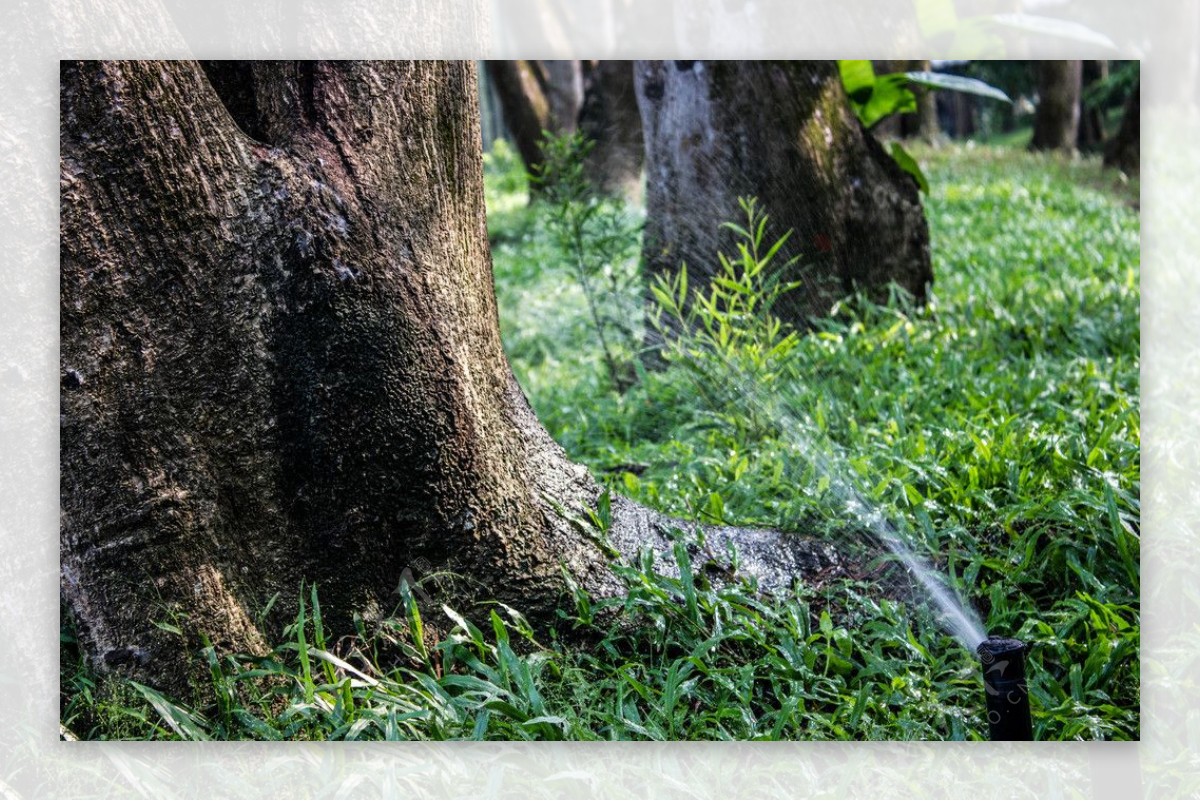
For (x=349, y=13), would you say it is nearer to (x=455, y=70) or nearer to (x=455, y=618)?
(x=455, y=70)

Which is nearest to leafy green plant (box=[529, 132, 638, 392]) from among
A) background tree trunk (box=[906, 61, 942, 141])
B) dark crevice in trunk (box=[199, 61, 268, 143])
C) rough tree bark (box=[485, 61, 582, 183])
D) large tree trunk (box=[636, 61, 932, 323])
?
large tree trunk (box=[636, 61, 932, 323])

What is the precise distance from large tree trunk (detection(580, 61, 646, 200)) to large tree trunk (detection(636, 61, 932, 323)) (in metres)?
3.02

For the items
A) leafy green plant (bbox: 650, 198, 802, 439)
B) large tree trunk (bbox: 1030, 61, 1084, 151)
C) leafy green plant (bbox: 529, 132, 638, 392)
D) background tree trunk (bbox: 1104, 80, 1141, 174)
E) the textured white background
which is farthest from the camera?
large tree trunk (bbox: 1030, 61, 1084, 151)

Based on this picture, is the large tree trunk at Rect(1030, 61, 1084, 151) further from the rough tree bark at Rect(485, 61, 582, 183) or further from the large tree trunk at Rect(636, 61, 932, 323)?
the large tree trunk at Rect(636, 61, 932, 323)

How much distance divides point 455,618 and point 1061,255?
3.69 m

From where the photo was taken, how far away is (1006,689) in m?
2.00

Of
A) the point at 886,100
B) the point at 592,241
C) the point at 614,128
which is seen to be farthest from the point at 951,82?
the point at 614,128

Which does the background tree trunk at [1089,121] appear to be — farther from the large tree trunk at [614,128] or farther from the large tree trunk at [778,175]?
the large tree trunk at [778,175]

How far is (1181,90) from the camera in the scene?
4.20 meters

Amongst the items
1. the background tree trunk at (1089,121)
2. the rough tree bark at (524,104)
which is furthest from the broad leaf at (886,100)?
the background tree trunk at (1089,121)

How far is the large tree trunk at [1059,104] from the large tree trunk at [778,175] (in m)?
4.93

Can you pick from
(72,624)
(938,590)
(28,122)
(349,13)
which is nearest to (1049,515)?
(938,590)

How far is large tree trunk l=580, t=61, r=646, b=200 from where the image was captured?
737 cm

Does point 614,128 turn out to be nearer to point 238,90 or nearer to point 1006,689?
point 238,90
